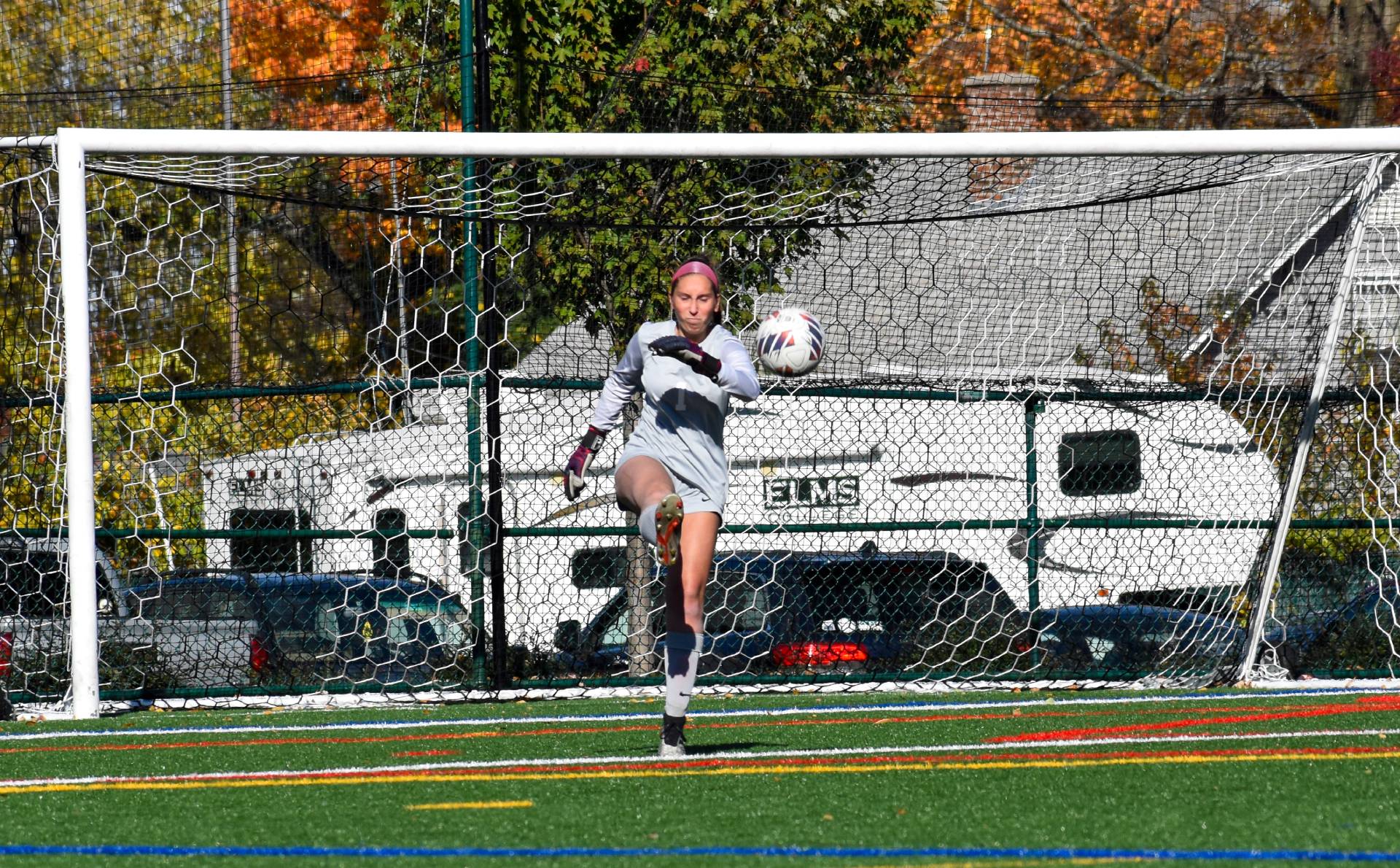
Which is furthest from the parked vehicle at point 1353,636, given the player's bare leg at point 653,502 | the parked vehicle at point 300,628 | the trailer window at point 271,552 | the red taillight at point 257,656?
the red taillight at point 257,656

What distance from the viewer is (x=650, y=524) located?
5012mm

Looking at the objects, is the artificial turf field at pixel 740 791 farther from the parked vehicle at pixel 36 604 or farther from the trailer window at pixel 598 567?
the trailer window at pixel 598 567

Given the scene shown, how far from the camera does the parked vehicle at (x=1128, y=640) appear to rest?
8844mm

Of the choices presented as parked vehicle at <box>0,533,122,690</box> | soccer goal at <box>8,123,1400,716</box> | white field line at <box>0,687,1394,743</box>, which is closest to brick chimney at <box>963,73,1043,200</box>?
soccer goal at <box>8,123,1400,716</box>

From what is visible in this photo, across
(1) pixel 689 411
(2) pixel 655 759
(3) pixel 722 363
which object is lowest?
(2) pixel 655 759

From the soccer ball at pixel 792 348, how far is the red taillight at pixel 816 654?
353cm

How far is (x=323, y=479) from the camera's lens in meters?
9.39

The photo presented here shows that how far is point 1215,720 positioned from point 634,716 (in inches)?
100

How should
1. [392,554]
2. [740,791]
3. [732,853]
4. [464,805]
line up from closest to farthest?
[732,853] < [464,805] < [740,791] < [392,554]

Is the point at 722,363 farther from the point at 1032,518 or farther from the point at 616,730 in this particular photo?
the point at 1032,518

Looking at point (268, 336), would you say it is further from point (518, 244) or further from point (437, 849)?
point (437, 849)

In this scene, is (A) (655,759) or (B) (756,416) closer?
(A) (655,759)

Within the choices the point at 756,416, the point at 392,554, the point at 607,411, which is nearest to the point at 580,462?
the point at 607,411

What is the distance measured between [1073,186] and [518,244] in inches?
127
